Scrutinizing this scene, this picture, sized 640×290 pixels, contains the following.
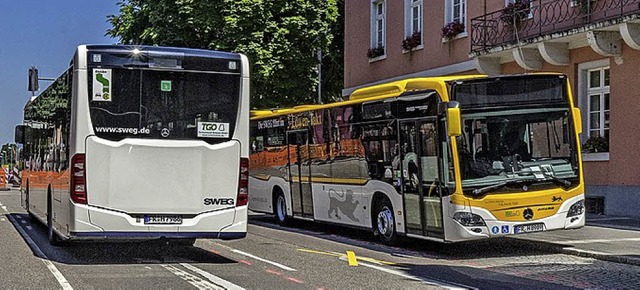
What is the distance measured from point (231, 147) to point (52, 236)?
425 centimetres

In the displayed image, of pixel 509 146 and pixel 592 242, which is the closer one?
pixel 509 146

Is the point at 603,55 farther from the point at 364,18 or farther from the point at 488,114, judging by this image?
the point at 364,18

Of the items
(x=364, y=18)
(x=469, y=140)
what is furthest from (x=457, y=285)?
(x=364, y=18)

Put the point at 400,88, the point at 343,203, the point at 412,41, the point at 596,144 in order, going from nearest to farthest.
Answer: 1. the point at 400,88
2. the point at 343,203
3. the point at 596,144
4. the point at 412,41

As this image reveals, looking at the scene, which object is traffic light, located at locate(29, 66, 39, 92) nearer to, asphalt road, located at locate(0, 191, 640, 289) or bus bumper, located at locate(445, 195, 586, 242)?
asphalt road, located at locate(0, 191, 640, 289)

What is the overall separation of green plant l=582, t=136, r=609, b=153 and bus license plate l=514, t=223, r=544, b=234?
833 centimetres

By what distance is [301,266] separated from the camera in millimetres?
13094

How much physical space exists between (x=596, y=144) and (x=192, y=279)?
13.5 metres

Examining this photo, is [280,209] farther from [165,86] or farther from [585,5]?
[165,86]

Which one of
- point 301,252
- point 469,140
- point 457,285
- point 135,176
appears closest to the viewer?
point 457,285

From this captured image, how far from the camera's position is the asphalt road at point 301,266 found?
11.2 m

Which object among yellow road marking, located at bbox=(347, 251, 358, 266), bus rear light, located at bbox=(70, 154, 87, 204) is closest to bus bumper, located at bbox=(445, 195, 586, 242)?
yellow road marking, located at bbox=(347, 251, 358, 266)

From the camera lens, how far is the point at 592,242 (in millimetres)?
15922

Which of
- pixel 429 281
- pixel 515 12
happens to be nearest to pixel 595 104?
pixel 515 12
